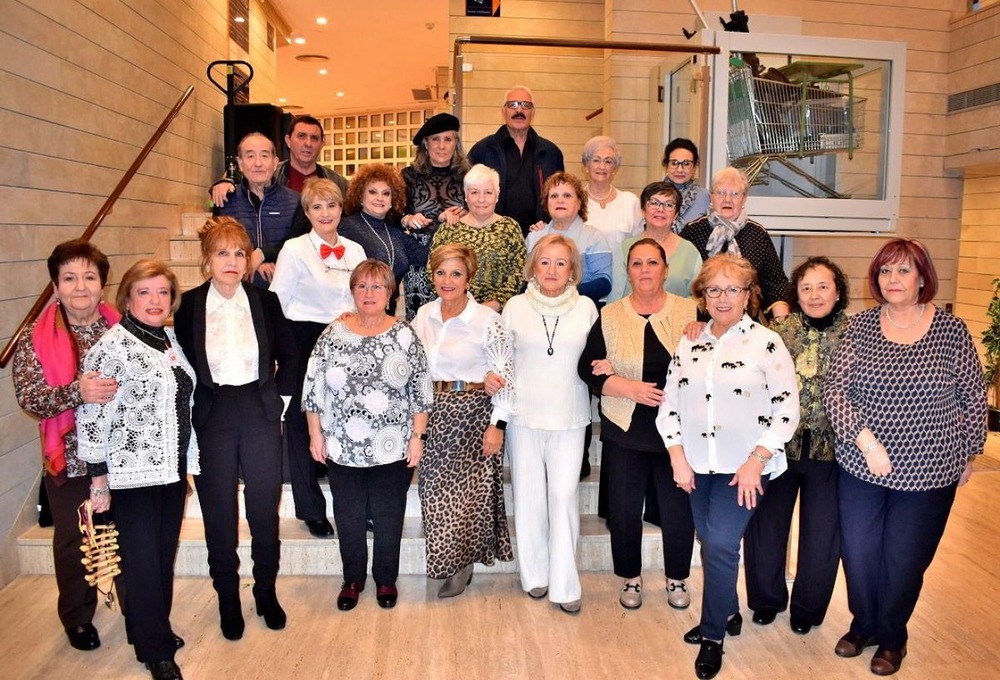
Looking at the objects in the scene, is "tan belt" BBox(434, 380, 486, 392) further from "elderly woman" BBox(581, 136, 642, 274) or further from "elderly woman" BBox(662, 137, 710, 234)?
"elderly woman" BBox(662, 137, 710, 234)

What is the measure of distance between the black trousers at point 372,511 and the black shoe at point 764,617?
1.44 metres

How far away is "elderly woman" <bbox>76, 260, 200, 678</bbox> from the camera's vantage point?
251 cm

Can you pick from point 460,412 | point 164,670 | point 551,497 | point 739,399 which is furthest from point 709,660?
point 164,670

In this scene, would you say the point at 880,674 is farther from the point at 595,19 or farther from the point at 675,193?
the point at 595,19

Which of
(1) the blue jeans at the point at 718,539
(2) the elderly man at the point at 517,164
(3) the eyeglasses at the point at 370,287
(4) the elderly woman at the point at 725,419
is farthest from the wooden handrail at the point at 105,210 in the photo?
(1) the blue jeans at the point at 718,539

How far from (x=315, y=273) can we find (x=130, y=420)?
955 millimetres

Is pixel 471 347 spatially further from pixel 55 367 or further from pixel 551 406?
pixel 55 367

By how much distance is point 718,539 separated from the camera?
265 centimetres

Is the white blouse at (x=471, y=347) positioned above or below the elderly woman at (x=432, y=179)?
below

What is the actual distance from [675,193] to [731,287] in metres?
0.89

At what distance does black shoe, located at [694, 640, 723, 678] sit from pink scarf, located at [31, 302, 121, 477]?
2279mm

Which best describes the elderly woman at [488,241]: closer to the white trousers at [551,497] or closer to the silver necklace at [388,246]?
the silver necklace at [388,246]


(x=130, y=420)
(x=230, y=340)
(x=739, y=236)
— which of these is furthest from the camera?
(x=739, y=236)

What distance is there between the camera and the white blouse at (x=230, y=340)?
2723 millimetres
